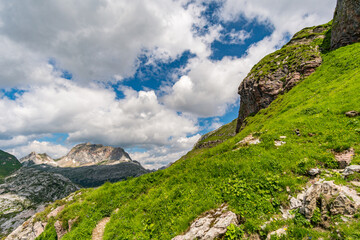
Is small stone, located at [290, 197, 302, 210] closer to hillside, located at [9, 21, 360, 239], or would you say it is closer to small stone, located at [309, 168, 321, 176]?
hillside, located at [9, 21, 360, 239]

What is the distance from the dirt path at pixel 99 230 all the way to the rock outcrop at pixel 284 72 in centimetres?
5636

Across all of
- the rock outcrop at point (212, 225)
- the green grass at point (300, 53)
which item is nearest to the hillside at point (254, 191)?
the rock outcrop at point (212, 225)

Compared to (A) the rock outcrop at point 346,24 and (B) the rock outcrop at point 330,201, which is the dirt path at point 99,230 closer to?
(B) the rock outcrop at point 330,201

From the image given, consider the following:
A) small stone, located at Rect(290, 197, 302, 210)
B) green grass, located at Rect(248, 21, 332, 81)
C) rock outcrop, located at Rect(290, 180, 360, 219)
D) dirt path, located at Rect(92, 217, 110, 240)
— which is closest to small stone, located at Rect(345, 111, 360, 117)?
rock outcrop, located at Rect(290, 180, 360, 219)

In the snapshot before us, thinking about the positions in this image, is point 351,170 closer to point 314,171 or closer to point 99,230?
point 314,171

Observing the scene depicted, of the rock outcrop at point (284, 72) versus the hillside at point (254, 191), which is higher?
the rock outcrop at point (284, 72)

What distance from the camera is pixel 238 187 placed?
10797 mm

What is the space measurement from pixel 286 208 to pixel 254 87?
60703 millimetres

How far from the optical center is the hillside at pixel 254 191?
A: 7.43m

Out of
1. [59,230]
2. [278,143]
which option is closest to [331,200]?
[278,143]

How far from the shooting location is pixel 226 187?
1130 cm

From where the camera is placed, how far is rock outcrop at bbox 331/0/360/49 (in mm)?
40266

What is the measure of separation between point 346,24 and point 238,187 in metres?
62.2

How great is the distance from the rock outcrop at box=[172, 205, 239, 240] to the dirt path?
8478 millimetres
